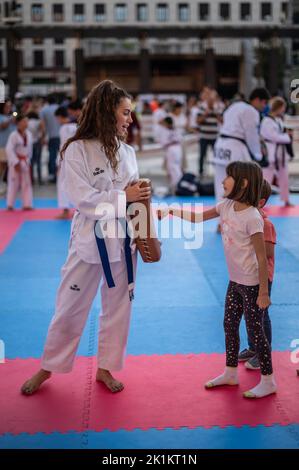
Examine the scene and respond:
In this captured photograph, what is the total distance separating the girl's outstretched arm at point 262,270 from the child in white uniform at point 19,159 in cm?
670

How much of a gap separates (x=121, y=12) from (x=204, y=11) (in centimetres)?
472

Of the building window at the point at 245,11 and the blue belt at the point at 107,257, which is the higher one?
the building window at the point at 245,11

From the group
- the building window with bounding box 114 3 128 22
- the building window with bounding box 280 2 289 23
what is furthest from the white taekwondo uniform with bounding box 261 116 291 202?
the building window with bounding box 114 3 128 22

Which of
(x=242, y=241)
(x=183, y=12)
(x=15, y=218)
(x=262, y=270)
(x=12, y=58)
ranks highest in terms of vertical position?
(x=183, y=12)

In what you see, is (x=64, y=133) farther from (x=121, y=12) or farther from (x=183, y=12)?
(x=183, y=12)

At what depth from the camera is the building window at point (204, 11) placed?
123 feet

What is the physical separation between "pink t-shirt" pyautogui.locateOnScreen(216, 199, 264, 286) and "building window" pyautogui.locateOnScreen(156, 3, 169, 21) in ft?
113

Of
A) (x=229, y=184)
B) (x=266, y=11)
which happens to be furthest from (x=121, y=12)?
(x=229, y=184)

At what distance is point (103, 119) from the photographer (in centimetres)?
364

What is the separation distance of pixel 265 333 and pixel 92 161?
4.73 feet

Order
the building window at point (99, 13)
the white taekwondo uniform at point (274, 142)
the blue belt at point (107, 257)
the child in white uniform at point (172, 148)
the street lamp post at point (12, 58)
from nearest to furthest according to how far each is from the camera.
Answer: the blue belt at point (107, 257)
the white taekwondo uniform at point (274, 142)
the child in white uniform at point (172, 148)
the street lamp post at point (12, 58)
the building window at point (99, 13)

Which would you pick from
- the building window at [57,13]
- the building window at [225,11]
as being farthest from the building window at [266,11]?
the building window at [57,13]

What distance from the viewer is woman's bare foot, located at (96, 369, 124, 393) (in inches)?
153

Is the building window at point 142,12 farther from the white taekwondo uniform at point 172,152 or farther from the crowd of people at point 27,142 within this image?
the white taekwondo uniform at point 172,152
